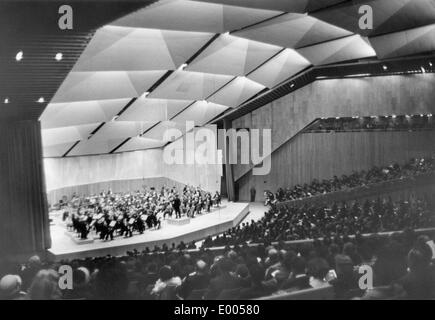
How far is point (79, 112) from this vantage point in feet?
52.7

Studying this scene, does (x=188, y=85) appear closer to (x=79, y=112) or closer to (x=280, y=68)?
(x=280, y=68)

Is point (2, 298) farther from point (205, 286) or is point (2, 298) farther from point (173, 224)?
point (173, 224)

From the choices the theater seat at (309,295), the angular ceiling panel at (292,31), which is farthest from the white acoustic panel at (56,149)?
the theater seat at (309,295)

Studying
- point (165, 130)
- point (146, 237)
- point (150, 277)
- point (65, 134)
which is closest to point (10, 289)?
point (150, 277)

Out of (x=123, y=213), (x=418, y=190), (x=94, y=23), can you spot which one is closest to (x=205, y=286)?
(x=94, y=23)

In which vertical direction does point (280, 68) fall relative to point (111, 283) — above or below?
above

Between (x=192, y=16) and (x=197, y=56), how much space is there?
340cm

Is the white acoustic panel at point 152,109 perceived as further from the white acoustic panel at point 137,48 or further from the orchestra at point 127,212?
the white acoustic panel at point 137,48

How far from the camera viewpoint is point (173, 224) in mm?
16562

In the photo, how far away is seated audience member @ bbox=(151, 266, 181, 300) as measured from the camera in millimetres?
5582

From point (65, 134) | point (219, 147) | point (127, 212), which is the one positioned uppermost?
point (65, 134)

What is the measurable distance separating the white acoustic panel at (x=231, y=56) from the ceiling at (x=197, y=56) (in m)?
0.04

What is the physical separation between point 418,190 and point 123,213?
11291 millimetres
